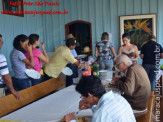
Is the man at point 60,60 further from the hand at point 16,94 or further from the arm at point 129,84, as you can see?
the arm at point 129,84

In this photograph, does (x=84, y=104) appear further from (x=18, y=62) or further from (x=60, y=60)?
(x=60, y=60)

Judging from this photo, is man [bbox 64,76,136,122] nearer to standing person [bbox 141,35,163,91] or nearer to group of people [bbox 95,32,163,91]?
group of people [bbox 95,32,163,91]

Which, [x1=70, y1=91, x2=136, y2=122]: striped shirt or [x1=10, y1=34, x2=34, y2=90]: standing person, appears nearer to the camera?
[x1=70, y1=91, x2=136, y2=122]: striped shirt

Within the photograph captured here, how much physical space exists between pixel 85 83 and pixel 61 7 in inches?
195

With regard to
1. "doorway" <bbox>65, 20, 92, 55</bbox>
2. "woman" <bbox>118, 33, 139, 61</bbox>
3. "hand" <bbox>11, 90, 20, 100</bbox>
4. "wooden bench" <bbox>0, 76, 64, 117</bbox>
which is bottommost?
"wooden bench" <bbox>0, 76, 64, 117</bbox>

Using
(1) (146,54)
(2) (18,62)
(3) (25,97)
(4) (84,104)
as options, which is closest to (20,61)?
(2) (18,62)

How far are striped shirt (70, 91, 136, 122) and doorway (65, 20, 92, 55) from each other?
4.55m

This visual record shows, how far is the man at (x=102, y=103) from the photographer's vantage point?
43.3 inches

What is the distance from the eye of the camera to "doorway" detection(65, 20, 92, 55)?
5691mm

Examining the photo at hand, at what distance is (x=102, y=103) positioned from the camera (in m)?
1.16

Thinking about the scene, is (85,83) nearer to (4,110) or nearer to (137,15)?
(4,110)

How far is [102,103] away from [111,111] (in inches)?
3.1

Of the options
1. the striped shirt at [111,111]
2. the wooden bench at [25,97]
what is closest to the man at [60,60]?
the wooden bench at [25,97]

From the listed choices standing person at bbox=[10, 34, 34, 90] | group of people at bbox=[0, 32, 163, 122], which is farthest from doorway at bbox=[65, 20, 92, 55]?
standing person at bbox=[10, 34, 34, 90]
